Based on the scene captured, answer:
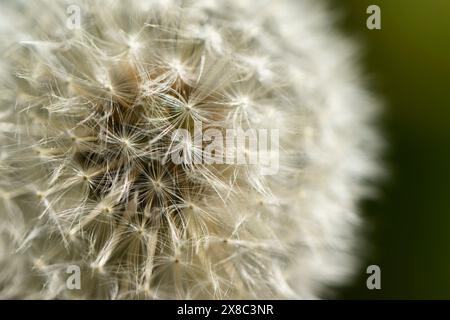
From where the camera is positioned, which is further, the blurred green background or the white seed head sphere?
the blurred green background

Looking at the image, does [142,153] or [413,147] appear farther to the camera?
[413,147]

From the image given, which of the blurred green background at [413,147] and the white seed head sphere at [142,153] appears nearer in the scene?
the white seed head sphere at [142,153]

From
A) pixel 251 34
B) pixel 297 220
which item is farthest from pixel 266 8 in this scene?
pixel 297 220

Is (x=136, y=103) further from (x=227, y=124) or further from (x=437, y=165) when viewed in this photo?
(x=437, y=165)
